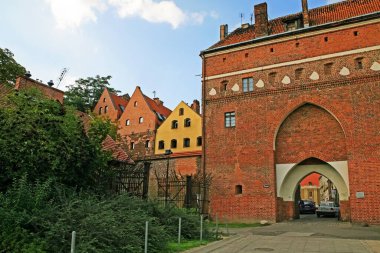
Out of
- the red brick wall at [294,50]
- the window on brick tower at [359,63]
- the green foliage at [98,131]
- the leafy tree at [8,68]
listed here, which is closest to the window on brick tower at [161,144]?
the green foliage at [98,131]

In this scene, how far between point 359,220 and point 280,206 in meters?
4.96

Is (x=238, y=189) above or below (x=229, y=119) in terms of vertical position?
below

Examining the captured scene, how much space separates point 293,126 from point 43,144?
57.9 ft

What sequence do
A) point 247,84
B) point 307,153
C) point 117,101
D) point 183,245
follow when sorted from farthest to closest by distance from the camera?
point 117,101 < point 247,84 < point 307,153 < point 183,245

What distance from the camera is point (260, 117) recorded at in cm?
2425

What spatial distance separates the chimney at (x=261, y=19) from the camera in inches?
1017

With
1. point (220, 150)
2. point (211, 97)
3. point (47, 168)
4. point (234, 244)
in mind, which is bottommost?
point (234, 244)

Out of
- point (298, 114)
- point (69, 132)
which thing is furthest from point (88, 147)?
point (298, 114)

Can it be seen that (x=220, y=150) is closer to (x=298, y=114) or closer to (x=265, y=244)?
(x=298, y=114)

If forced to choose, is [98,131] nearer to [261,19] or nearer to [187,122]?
[261,19]

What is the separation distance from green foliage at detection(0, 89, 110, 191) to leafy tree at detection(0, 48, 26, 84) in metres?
20.8

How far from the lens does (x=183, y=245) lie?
10.9m

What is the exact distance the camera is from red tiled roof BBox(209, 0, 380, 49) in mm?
23328

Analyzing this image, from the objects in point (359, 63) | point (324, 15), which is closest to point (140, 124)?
point (324, 15)
